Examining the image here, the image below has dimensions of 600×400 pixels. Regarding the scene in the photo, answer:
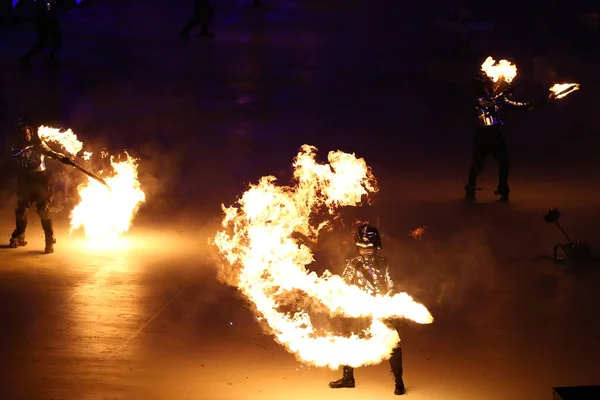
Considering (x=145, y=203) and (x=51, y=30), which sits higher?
(x=51, y=30)

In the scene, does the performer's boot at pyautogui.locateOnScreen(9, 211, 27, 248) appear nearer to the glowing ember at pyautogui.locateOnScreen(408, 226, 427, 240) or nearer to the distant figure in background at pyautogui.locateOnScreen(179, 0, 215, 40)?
the glowing ember at pyautogui.locateOnScreen(408, 226, 427, 240)

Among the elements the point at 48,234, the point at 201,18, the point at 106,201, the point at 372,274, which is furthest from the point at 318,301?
the point at 201,18

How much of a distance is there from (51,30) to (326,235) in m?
13.4

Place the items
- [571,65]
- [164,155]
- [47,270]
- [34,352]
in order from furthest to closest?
[571,65], [164,155], [47,270], [34,352]

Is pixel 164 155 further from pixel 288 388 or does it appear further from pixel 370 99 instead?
pixel 288 388

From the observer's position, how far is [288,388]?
28.9 ft

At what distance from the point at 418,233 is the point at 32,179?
586cm

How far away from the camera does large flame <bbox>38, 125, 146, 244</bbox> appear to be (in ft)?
48.6

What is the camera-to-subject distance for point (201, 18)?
30.2m

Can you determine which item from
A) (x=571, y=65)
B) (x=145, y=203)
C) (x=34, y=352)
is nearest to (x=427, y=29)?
(x=571, y=65)

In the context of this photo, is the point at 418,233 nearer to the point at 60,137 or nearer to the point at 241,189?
the point at 241,189

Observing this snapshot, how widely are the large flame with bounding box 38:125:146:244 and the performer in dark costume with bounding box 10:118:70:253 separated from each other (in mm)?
902

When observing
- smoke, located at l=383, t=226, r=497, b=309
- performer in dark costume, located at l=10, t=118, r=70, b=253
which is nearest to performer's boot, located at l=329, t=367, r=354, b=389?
smoke, located at l=383, t=226, r=497, b=309

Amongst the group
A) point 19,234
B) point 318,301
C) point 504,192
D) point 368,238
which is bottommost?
point 318,301
